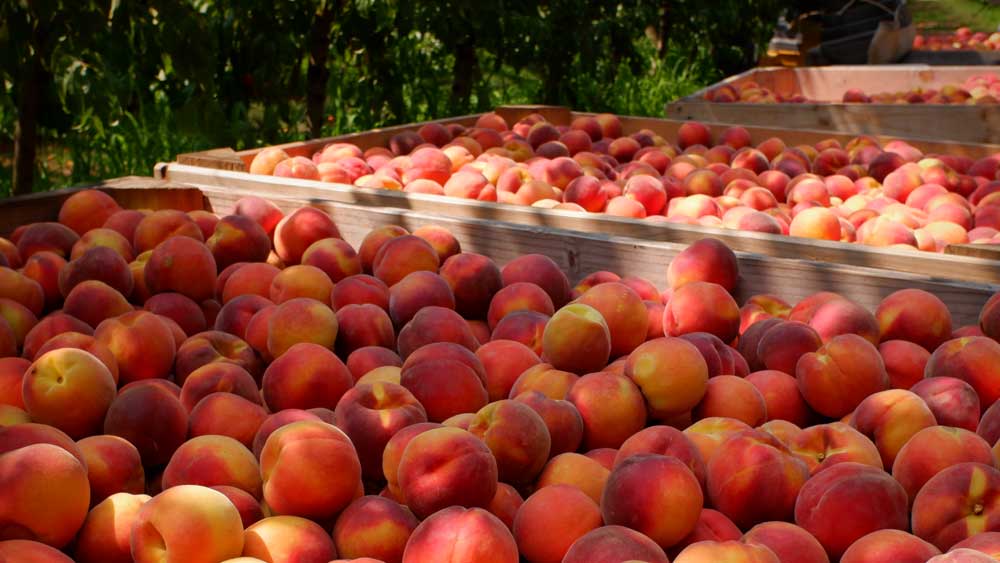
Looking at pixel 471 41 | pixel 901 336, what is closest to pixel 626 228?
pixel 901 336

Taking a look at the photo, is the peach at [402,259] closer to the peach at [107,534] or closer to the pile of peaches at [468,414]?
the pile of peaches at [468,414]

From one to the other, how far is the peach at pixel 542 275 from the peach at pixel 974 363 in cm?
74

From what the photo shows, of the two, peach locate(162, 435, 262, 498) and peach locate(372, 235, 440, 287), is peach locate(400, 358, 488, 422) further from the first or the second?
peach locate(372, 235, 440, 287)

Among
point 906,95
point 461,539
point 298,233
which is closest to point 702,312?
point 461,539

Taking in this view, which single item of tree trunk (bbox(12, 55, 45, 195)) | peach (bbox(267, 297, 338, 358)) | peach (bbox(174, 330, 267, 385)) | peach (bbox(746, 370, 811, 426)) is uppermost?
tree trunk (bbox(12, 55, 45, 195))

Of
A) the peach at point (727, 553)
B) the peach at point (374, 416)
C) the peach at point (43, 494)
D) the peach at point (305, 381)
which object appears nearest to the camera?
the peach at point (727, 553)

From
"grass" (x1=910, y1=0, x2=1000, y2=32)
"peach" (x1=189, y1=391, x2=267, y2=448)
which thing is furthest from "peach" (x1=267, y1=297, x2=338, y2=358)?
"grass" (x1=910, y1=0, x2=1000, y2=32)

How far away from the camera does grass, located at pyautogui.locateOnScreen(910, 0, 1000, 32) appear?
52.2 feet

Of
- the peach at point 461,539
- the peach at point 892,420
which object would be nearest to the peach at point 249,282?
the peach at point 461,539

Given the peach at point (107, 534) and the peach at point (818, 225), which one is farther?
the peach at point (818, 225)

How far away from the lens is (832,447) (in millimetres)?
1428

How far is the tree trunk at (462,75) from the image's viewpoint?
6.08 m

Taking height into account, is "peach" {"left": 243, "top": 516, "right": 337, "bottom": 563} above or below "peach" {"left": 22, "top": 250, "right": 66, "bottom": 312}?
below

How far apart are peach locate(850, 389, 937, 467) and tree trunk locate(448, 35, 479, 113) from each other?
4845 mm
